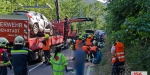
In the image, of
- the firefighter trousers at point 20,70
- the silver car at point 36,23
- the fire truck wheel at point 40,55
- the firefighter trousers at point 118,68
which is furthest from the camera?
the fire truck wheel at point 40,55

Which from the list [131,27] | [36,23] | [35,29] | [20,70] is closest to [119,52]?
[131,27]

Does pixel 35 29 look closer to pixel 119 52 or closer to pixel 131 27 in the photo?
pixel 119 52

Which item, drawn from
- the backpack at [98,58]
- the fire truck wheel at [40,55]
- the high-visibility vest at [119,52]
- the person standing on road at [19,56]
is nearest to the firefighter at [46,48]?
the fire truck wheel at [40,55]

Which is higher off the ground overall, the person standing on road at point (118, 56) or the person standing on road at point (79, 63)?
the person standing on road at point (79, 63)

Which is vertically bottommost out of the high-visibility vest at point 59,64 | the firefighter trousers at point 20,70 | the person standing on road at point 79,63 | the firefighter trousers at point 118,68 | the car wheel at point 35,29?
the firefighter trousers at point 118,68

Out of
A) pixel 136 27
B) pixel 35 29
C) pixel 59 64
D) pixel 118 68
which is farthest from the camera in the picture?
pixel 35 29

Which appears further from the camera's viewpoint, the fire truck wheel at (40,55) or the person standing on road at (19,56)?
the fire truck wheel at (40,55)

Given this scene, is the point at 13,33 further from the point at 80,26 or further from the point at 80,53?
the point at 80,26

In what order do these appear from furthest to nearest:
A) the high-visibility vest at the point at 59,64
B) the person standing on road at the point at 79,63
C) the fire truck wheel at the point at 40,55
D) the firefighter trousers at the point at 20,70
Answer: the fire truck wheel at the point at 40,55 < the firefighter trousers at the point at 20,70 < the high-visibility vest at the point at 59,64 < the person standing on road at the point at 79,63

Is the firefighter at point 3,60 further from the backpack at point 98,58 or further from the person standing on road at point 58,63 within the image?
the backpack at point 98,58

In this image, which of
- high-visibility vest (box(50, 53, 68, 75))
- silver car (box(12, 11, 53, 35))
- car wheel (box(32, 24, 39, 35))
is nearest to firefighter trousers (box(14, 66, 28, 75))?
high-visibility vest (box(50, 53, 68, 75))

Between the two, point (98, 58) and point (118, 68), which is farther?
point (98, 58)

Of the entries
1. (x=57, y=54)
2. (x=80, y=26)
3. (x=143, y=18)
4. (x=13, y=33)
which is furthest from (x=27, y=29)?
(x=80, y=26)

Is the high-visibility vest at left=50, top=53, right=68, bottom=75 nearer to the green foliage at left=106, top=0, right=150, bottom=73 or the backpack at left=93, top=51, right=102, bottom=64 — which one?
the green foliage at left=106, top=0, right=150, bottom=73
